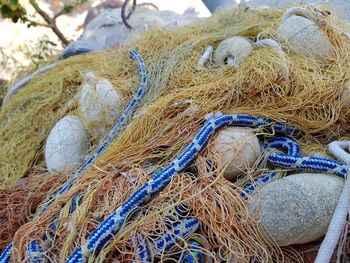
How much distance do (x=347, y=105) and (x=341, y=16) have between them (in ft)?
2.49

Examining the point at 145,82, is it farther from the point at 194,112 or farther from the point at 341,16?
the point at 341,16

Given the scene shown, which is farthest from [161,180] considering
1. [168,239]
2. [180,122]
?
[180,122]

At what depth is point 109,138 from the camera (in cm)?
187

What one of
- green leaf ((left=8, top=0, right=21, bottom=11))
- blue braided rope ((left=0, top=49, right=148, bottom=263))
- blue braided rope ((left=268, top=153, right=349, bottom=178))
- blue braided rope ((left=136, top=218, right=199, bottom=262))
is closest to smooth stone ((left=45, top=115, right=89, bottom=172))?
blue braided rope ((left=0, top=49, right=148, bottom=263))

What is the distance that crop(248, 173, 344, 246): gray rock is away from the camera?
52.6 inches

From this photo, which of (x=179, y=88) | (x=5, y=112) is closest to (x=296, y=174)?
(x=179, y=88)

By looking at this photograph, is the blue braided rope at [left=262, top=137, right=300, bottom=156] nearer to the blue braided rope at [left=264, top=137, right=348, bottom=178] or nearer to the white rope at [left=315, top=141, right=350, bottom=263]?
the blue braided rope at [left=264, top=137, right=348, bottom=178]

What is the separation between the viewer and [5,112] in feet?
8.02

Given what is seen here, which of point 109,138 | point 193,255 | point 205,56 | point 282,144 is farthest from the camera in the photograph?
point 205,56

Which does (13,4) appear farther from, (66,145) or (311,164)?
(311,164)

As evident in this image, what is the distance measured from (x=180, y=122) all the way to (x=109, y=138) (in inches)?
11.6

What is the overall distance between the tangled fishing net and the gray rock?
0.04 metres

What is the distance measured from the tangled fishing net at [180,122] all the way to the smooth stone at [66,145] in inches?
5.5

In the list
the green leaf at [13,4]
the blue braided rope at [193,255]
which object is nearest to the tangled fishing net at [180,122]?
the blue braided rope at [193,255]
